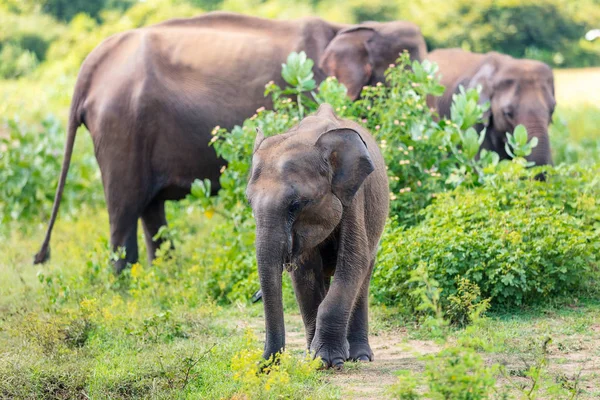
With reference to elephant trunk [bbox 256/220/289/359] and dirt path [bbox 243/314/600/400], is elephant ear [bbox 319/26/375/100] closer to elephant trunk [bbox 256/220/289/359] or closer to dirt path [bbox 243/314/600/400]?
dirt path [bbox 243/314/600/400]

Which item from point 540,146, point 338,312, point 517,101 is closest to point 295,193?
point 338,312

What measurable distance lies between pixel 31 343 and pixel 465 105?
15.0 feet

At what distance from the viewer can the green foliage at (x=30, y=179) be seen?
507 inches

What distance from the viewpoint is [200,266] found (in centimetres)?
899

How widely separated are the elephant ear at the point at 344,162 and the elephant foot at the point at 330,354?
802mm

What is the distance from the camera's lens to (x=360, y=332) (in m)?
6.28

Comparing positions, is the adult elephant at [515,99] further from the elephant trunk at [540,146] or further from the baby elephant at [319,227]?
the baby elephant at [319,227]

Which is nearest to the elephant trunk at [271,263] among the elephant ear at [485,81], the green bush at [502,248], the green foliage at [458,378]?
the green foliage at [458,378]

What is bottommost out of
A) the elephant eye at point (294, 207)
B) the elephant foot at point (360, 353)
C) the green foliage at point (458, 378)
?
the elephant foot at point (360, 353)

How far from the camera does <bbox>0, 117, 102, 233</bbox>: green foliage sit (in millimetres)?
12875

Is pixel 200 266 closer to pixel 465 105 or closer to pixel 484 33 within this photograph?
pixel 465 105

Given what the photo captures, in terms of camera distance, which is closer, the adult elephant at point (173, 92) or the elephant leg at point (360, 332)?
the elephant leg at point (360, 332)

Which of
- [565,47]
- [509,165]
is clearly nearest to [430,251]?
[509,165]

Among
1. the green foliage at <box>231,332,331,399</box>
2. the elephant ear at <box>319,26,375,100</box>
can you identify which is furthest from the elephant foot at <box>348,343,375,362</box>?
the elephant ear at <box>319,26,375,100</box>
